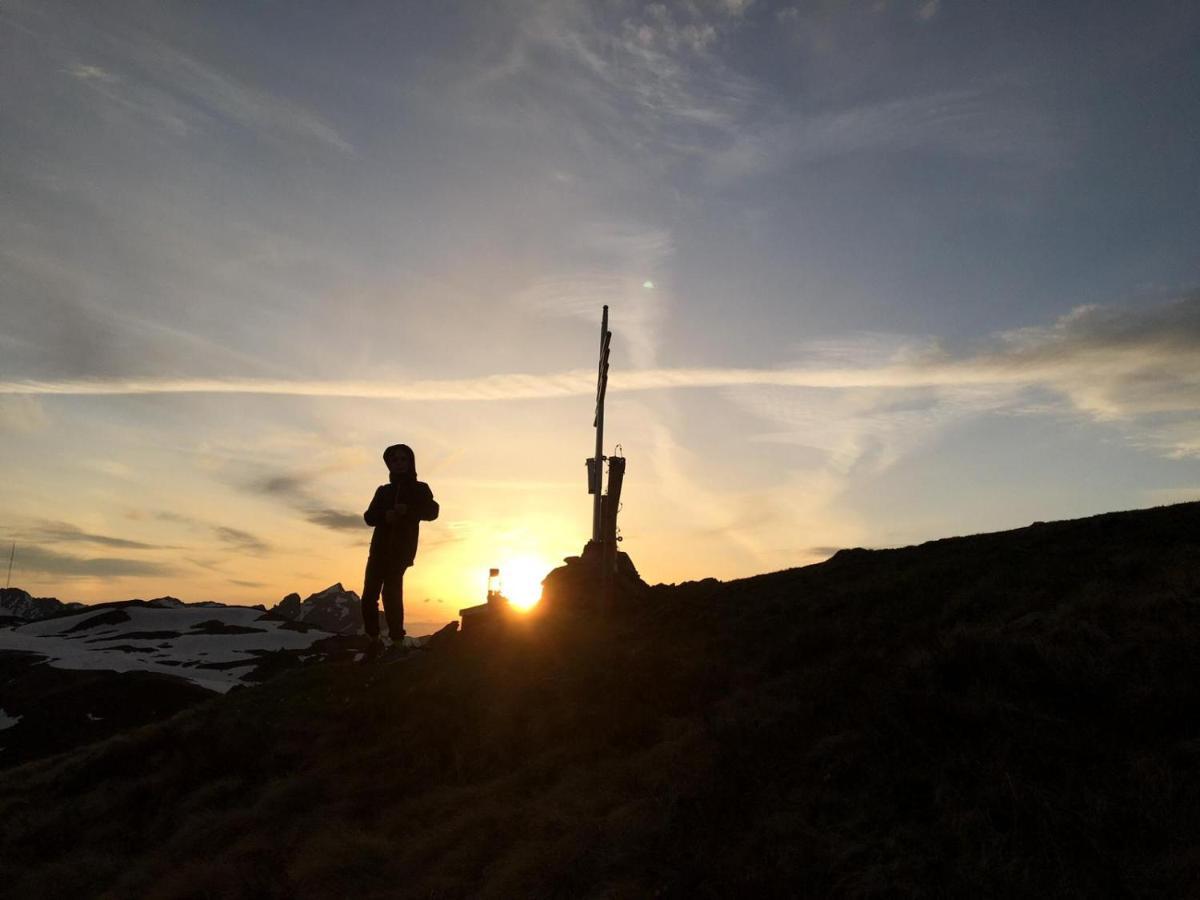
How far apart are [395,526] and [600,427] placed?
5.61 metres

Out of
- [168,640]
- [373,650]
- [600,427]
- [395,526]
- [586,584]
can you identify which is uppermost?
[600,427]

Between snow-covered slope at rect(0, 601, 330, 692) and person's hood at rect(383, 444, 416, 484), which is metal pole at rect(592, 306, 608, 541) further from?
snow-covered slope at rect(0, 601, 330, 692)

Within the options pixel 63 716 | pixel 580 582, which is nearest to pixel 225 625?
pixel 63 716

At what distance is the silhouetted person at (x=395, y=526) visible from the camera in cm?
1252

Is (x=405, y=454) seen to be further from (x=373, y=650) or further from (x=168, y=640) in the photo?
(x=168, y=640)

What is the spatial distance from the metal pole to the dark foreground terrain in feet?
9.44

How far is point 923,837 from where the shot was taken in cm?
502

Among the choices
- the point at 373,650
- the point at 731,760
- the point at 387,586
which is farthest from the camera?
the point at 373,650

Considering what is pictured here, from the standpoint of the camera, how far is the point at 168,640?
4173 inches

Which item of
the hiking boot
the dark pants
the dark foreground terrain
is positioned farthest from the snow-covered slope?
the dark foreground terrain

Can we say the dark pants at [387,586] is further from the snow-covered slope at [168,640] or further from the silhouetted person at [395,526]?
the snow-covered slope at [168,640]

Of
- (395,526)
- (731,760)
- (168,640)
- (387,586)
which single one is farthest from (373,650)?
(168,640)

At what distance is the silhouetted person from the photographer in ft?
41.1

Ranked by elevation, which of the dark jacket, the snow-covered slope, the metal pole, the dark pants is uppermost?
the metal pole
